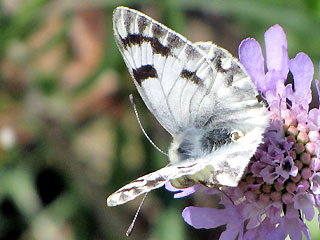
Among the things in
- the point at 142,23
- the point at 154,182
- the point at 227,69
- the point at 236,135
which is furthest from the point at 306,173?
the point at 142,23

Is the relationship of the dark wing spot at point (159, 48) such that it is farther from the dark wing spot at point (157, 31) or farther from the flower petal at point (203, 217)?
the flower petal at point (203, 217)

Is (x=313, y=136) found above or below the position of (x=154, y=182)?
below

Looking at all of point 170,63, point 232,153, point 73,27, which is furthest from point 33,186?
point 232,153

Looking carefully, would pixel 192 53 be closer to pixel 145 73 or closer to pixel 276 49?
pixel 145 73

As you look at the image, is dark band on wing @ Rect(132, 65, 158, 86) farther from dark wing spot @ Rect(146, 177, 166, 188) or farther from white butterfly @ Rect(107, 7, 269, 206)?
dark wing spot @ Rect(146, 177, 166, 188)

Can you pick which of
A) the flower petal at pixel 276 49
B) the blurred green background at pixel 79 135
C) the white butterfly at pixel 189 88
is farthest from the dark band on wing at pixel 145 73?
the blurred green background at pixel 79 135

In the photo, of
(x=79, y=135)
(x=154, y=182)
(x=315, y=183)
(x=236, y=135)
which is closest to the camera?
(x=154, y=182)

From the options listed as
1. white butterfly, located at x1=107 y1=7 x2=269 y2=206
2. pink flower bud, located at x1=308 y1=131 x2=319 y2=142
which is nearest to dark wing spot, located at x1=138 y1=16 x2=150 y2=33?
white butterfly, located at x1=107 y1=7 x2=269 y2=206
